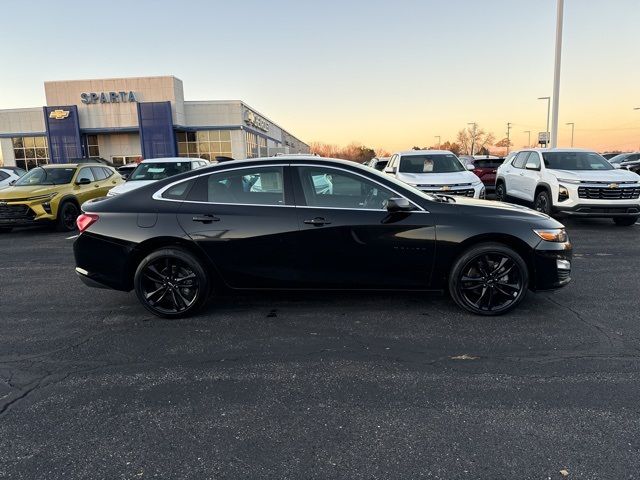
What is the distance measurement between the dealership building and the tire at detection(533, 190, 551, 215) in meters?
34.2

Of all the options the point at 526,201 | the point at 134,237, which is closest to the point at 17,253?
the point at 134,237

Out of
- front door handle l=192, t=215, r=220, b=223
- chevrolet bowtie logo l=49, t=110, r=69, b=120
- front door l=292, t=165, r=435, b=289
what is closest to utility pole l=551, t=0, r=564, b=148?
front door l=292, t=165, r=435, b=289

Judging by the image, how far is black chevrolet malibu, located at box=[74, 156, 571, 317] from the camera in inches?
183

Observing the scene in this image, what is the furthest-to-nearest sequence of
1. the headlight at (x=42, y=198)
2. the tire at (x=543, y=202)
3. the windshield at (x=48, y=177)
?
the windshield at (x=48, y=177), the tire at (x=543, y=202), the headlight at (x=42, y=198)

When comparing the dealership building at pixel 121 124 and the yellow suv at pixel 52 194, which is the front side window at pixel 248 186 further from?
the dealership building at pixel 121 124

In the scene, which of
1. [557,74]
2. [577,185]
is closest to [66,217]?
[577,185]

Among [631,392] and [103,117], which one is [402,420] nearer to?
[631,392]

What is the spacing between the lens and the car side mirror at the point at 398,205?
4520 millimetres

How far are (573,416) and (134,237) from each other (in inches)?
161

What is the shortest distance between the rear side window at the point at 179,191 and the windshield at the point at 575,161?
9.44 meters

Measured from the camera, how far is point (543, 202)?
440 inches

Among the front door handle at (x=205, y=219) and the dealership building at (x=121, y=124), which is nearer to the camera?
the front door handle at (x=205, y=219)

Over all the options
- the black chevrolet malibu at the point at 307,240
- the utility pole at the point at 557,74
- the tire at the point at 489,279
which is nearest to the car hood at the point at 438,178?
the black chevrolet malibu at the point at 307,240

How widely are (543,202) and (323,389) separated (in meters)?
9.70
